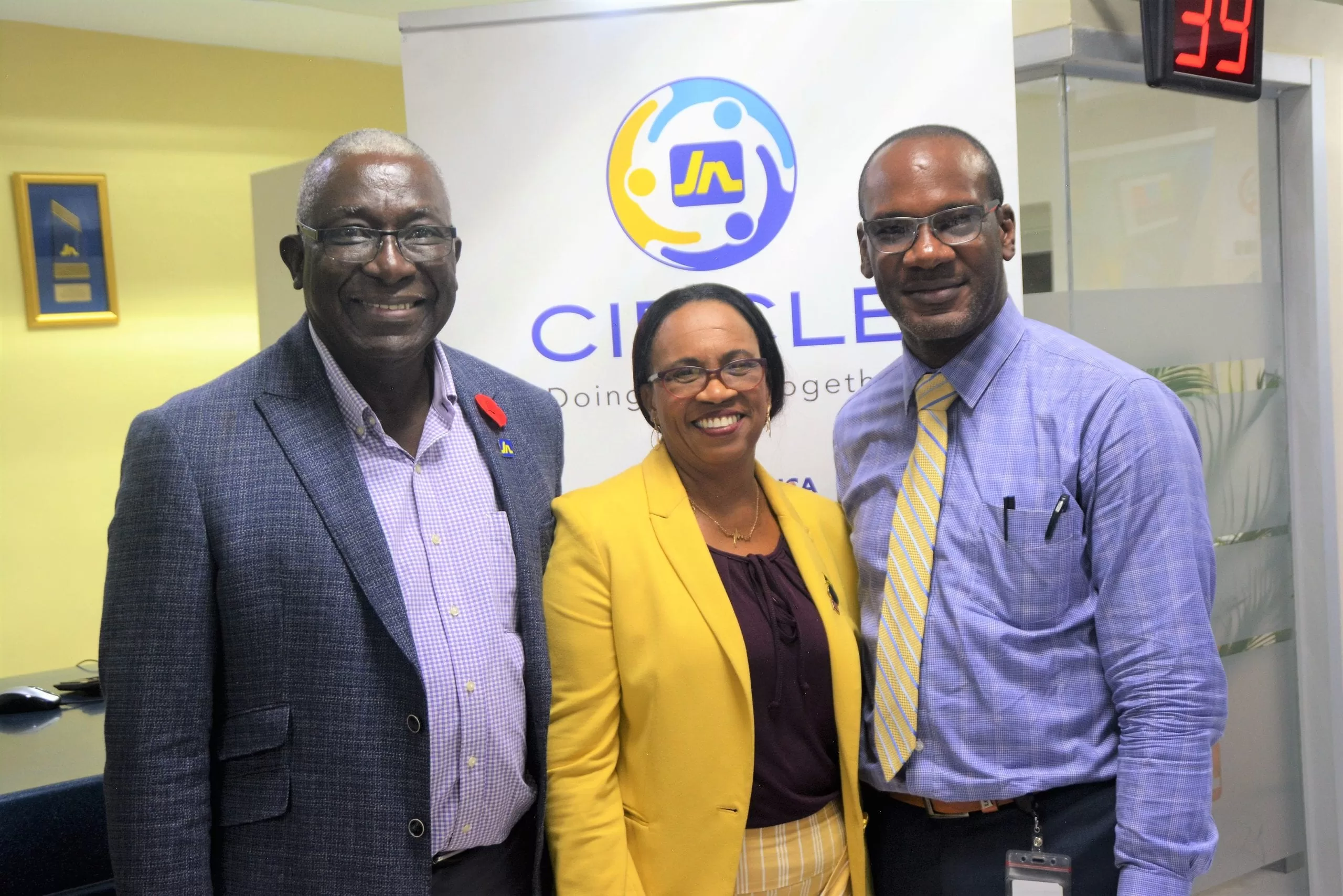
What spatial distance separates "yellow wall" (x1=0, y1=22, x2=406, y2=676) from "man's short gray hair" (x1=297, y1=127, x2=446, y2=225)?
417 cm

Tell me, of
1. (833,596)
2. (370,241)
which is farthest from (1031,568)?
(370,241)

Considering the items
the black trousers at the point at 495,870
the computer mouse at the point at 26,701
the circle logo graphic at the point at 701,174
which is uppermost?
the circle logo graphic at the point at 701,174

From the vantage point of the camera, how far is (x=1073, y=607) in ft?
6.01

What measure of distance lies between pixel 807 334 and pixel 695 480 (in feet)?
2.83

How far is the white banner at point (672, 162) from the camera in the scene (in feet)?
9.03

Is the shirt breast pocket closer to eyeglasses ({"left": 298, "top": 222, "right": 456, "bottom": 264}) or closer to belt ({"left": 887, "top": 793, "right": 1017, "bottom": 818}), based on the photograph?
belt ({"left": 887, "top": 793, "right": 1017, "bottom": 818})

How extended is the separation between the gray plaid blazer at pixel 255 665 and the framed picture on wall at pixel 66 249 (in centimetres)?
424

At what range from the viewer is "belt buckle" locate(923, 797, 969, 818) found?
189 centimetres

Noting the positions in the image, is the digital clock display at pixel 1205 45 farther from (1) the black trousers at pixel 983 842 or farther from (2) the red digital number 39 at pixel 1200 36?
(1) the black trousers at pixel 983 842

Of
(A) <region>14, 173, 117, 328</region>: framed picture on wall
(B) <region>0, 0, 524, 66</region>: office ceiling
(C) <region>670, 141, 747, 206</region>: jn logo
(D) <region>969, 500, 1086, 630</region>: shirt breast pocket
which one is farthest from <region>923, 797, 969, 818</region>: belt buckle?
(A) <region>14, 173, 117, 328</region>: framed picture on wall

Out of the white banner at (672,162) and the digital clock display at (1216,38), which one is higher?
the digital clock display at (1216,38)

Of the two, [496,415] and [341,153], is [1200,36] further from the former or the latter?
[341,153]

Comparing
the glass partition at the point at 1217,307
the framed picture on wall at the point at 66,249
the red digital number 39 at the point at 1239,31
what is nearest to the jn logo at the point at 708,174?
the glass partition at the point at 1217,307

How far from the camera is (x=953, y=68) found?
8.94 feet
